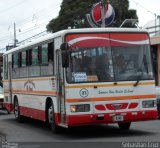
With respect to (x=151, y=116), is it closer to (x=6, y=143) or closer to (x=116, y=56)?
(x=116, y=56)

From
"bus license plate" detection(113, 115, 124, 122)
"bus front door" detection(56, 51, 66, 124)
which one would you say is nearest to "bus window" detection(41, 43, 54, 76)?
"bus front door" detection(56, 51, 66, 124)

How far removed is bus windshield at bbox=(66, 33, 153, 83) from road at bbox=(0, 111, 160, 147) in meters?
1.65

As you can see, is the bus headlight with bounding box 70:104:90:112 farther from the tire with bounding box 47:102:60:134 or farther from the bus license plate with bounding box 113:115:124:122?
Answer: the tire with bounding box 47:102:60:134

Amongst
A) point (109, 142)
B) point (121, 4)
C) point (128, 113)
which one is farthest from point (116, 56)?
point (121, 4)

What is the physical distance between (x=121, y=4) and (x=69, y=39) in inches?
1456

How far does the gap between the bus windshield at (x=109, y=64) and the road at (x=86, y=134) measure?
1649 mm

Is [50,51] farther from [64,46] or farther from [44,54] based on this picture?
[64,46]

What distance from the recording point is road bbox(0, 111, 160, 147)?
47.8ft

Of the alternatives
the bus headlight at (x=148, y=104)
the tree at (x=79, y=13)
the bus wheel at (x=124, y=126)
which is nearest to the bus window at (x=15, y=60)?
the bus wheel at (x=124, y=126)

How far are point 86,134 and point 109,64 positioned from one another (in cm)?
247

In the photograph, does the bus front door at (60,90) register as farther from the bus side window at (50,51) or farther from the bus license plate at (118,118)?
the bus license plate at (118,118)

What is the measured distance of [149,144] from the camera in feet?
42.3

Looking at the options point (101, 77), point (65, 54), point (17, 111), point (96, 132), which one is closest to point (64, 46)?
point (65, 54)

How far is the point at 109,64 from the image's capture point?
15.1 meters
